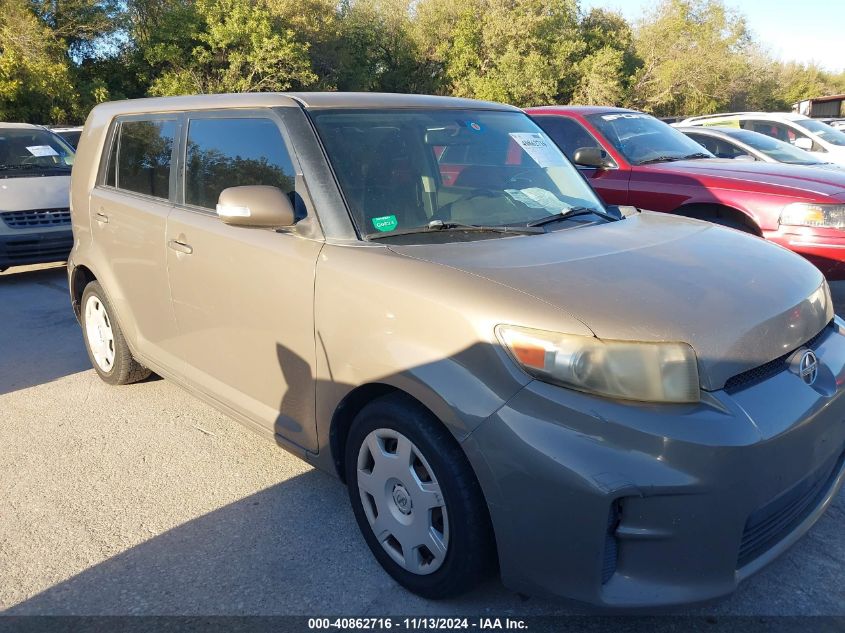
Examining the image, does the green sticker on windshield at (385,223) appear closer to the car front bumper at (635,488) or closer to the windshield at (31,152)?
the car front bumper at (635,488)

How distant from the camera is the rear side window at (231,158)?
3.23 m

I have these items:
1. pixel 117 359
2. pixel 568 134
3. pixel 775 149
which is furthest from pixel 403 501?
pixel 775 149

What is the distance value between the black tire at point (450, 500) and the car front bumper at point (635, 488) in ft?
0.33

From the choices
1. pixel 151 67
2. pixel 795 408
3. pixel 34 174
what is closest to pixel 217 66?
pixel 151 67

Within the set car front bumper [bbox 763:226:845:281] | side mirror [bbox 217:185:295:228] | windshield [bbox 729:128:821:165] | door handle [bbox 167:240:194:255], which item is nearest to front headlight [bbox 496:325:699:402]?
side mirror [bbox 217:185:295:228]

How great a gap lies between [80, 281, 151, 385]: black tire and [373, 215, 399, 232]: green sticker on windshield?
227cm

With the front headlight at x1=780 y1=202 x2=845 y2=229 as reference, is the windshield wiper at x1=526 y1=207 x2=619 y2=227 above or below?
above

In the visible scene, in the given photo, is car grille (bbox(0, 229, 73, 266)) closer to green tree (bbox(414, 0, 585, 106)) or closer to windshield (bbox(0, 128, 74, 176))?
windshield (bbox(0, 128, 74, 176))

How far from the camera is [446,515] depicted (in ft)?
7.93

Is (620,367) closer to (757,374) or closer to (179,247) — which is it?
(757,374)

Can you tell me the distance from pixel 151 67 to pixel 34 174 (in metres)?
23.0

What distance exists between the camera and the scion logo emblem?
2453 millimetres

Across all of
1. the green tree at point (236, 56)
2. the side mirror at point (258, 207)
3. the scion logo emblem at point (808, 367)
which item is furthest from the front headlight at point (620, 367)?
the green tree at point (236, 56)

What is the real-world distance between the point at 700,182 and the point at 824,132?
8072 mm
